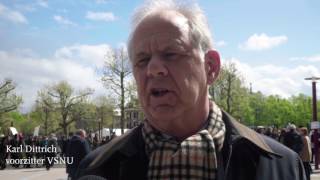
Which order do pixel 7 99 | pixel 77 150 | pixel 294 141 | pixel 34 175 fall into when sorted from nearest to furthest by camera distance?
pixel 77 150 → pixel 294 141 → pixel 34 175 → pixel 7 99

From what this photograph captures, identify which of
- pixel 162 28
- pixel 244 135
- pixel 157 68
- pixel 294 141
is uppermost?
pixel 162 28

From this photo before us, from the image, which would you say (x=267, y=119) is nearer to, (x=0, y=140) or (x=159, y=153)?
(x=0, y=140)

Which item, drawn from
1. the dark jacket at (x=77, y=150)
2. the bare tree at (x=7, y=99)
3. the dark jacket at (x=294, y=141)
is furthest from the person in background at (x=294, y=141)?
the bare tree at (x=7, y=99)

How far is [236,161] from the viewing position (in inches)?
82.6

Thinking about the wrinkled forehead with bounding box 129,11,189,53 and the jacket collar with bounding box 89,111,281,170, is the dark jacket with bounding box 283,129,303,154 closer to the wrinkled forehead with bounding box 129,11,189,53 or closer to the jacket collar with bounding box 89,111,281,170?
the jacket collar with bounding box 89,111,281,170

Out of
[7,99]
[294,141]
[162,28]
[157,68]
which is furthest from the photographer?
[7,99]

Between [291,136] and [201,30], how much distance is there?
1168 cm

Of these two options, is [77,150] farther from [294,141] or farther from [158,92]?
[158,92]

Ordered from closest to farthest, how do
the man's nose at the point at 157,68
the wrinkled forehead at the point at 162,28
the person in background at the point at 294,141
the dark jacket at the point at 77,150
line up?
the man's nose at the point at 157,68, the wrinkled forehead at the point at 162,28, the dark jacket at the point at 77,150, the person in background at the point at 294,141

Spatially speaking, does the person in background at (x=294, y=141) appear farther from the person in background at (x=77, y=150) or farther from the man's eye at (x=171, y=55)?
the man's eye at (x=171, y=55)

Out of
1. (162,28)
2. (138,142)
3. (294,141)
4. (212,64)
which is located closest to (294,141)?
(294,141)

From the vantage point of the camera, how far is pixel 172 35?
2.12 m

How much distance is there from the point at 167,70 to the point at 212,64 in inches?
12.7

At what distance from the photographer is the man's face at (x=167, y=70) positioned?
80.4 inches
